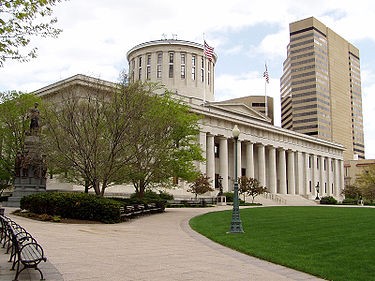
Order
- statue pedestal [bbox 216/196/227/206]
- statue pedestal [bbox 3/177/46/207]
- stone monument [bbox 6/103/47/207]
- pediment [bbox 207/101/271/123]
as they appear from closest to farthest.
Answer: stone monument [bbox 6/103/47/207] < statue pedestal [bbox 3/177/46/207] < statue pedestal [bbox 216/196/227/206] < pediment [bbox 207/101/271/123]

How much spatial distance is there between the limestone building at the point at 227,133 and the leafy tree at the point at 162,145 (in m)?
24.8

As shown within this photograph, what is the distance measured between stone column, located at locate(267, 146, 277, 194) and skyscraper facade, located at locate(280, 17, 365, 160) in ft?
274

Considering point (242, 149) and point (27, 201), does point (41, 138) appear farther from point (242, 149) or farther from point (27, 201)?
point (242, 149)

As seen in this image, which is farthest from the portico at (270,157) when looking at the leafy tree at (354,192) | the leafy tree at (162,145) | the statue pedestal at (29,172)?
the statue pedestal at (29,172)

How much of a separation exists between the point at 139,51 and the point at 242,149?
84.7 feet

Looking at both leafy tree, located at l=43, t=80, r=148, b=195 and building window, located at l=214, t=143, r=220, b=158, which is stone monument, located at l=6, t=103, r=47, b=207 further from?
building window, located at l=214, t=143, r=220, b=158

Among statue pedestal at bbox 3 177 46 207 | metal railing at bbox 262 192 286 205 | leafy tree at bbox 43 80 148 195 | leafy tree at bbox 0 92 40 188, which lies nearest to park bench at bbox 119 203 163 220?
leafy tree at bbox 43 80 148 195

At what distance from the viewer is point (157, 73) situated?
75.4 metres

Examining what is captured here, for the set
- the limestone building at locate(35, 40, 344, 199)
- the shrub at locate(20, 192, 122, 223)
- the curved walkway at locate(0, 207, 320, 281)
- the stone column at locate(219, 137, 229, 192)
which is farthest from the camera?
the limestone building at locate(35, 40, 344, 199)

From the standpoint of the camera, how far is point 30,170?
96.0 feet

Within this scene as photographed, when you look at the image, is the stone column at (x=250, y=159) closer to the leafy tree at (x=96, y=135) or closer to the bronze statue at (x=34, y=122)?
the leafy tree at (x=96, y=135)

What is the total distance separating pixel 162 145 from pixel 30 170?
9121 mm

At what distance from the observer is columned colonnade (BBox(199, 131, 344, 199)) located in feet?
215

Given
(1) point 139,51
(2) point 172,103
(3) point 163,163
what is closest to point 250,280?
(3) point 163,163
